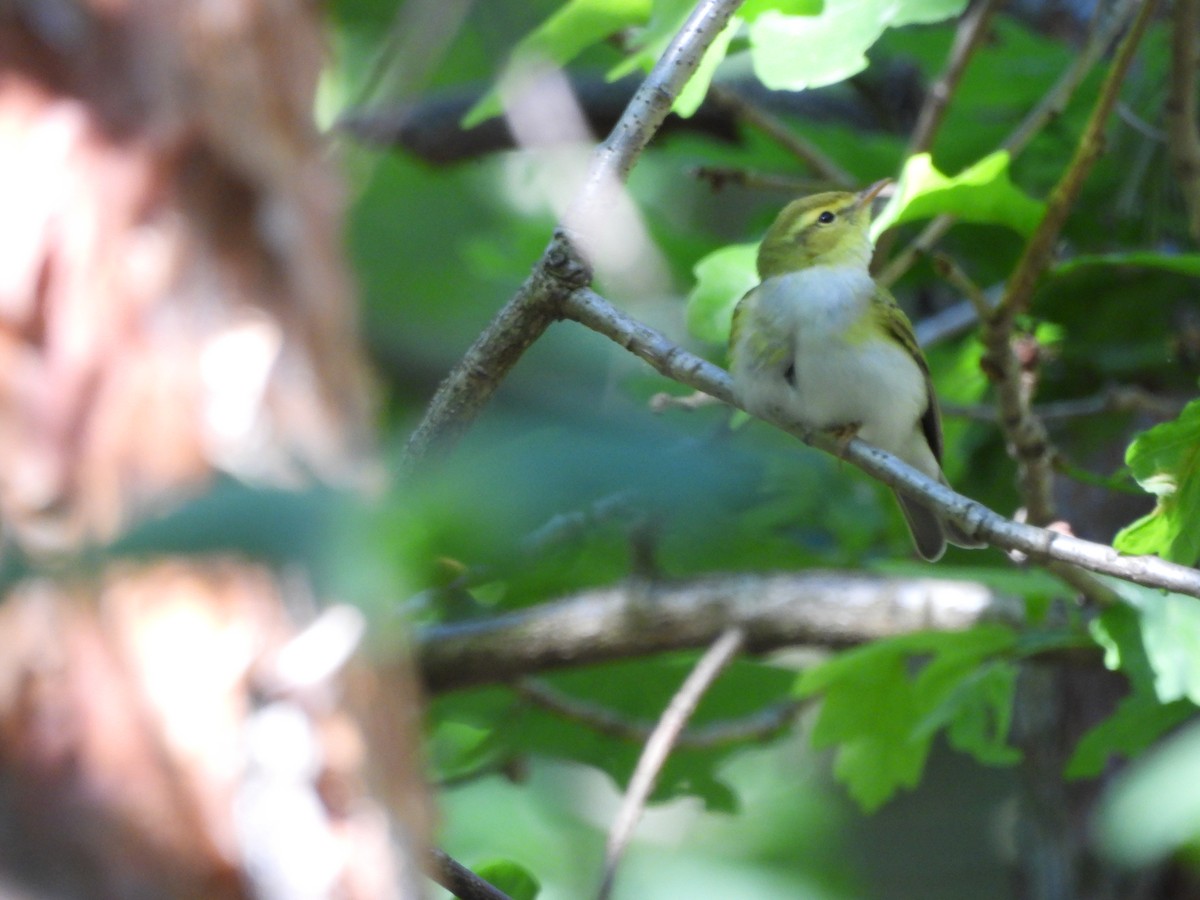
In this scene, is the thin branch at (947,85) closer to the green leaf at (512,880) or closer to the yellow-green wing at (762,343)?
the yellow-green wing at (762,343)

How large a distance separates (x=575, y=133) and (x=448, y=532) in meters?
3.71

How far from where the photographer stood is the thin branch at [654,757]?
2.80m

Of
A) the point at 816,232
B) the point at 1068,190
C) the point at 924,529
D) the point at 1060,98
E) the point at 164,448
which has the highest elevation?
the point at 1060,98

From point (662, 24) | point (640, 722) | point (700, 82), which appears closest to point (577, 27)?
point (662, 24)

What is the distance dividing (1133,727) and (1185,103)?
1.43 metres

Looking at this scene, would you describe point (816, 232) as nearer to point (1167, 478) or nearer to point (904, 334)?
point (904, 334)

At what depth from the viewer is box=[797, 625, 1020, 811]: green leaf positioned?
3068 millimetres

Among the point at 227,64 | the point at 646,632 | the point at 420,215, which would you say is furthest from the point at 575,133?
the point at 227,64

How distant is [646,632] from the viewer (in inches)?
163

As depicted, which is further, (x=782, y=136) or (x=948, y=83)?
(x=782, y=136)

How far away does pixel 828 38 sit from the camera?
8.63ft

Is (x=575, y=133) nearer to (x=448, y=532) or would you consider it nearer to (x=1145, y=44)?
(x=1145, y=44)

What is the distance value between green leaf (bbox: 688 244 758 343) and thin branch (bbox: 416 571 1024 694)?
1.20 meters

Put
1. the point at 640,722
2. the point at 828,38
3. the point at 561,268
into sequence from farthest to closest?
the point at 640,722
the point at 828,38
the point at 561,268
